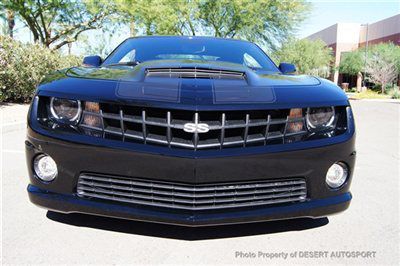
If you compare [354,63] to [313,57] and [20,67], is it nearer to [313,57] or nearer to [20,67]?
[313,57]

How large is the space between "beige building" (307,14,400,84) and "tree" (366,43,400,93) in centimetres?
861

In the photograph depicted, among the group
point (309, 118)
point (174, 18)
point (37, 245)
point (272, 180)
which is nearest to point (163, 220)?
point (272, 180)

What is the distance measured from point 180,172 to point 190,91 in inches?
18.4

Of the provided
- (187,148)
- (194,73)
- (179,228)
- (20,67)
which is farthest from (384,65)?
(187,148)

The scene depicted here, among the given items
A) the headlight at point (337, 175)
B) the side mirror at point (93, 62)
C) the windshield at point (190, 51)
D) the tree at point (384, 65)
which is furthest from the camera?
the tree at point (384, 65)

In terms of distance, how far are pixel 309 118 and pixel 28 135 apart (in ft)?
5.73

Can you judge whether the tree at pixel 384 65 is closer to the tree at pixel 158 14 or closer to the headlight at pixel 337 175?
the tree at pixel 158 14

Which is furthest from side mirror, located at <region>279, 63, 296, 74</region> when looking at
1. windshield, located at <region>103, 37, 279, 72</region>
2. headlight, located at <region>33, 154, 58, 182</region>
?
headlight, located at <region>33, 154, 58, 182</region>

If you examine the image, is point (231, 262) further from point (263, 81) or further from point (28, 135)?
point (28, 135)

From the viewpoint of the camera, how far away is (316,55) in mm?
57719

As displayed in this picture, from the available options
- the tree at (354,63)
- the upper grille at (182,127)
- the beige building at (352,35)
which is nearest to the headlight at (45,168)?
the upper grille at (182,127)

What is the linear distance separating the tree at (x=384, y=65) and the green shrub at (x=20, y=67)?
32945mm

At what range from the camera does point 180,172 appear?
2229mm

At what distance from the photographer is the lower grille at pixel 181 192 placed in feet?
7.54
